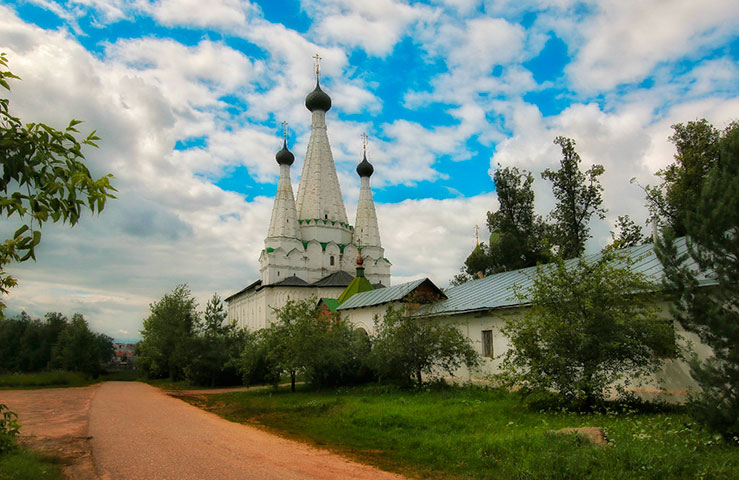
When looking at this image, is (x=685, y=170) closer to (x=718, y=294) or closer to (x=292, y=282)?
(x=718, y=294)

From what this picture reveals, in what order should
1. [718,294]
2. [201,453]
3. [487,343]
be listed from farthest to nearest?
[487,343], [201,453], [718,294]

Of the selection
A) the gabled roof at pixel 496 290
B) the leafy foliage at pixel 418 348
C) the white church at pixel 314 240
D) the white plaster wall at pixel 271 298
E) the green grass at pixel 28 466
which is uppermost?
the white church at pixel 314 240

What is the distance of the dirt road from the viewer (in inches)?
263

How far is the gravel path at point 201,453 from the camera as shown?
21.9 ft

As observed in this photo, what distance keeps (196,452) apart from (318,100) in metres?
41.1

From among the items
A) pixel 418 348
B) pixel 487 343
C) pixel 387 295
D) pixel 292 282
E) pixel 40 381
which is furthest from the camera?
pixel 292 282

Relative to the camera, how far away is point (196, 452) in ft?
26.1

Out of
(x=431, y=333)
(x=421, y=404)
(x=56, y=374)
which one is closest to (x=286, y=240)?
(x=56, y=374)

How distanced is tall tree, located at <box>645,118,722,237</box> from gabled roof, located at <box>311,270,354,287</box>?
24.1 m

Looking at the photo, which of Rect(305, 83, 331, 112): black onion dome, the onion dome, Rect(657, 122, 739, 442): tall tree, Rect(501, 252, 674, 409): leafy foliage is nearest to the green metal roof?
Rect(501, 252, 674, 409): leafy foliage

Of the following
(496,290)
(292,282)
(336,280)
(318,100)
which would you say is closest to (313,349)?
(496,290)

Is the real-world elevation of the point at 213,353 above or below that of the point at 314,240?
below

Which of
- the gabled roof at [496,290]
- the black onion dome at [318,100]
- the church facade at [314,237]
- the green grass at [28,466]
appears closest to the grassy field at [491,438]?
the gabled roof at [496,290]

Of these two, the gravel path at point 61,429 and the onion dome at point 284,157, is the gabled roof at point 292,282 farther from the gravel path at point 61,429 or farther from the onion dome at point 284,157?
the gravel path at point 61,429
